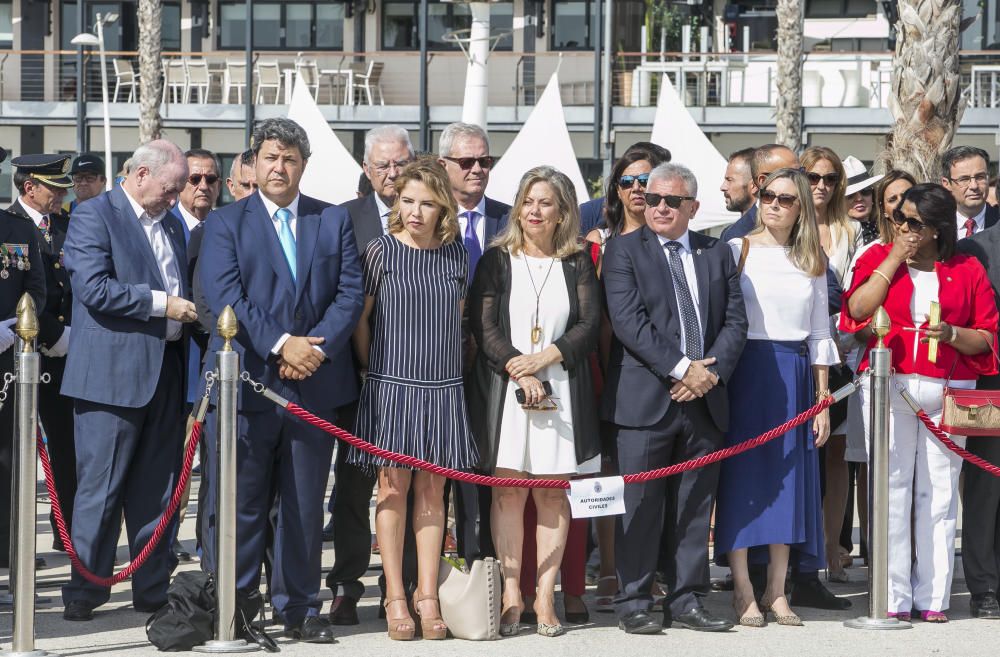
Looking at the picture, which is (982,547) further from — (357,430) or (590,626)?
(357,430)

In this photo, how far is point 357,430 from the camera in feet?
22.0

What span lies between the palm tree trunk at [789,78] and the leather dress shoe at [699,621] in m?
20.8

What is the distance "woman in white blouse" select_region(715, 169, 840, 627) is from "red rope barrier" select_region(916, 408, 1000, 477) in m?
0.44

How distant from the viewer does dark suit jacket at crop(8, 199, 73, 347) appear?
7.93m

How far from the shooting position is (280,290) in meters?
6.54

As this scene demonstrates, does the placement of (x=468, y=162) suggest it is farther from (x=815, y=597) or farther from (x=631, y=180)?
(x=815, y=597)

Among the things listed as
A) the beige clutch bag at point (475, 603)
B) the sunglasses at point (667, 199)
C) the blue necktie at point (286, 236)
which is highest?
the sunglasses at point (667, 199)

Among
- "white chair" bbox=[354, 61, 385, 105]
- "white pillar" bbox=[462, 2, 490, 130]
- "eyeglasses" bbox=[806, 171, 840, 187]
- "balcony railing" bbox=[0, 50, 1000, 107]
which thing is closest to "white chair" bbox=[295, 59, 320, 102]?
"balcony railing" bbox=[0, 50, 1000, 107]

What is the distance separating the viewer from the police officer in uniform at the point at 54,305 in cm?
802

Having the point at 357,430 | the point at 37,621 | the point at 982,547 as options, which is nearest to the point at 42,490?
the point at 37,621

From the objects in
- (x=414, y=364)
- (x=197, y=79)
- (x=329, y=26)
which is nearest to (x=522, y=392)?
(x=414, y=364)

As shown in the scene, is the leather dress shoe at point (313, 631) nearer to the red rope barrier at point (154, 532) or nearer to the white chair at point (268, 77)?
the red rope barrier at point (154, 532)

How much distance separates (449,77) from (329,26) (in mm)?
4879

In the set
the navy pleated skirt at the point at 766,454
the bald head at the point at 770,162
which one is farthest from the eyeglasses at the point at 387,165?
the navy pleated skirt at the point at 766,454
